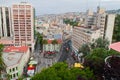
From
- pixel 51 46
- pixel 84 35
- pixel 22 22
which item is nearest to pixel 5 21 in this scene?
pixel 22 22

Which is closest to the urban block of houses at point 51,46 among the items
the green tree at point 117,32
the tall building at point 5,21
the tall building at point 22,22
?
the tall building at point 22,22

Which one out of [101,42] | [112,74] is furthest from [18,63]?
[112,74]

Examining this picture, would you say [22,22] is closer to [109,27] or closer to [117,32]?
[109,27]

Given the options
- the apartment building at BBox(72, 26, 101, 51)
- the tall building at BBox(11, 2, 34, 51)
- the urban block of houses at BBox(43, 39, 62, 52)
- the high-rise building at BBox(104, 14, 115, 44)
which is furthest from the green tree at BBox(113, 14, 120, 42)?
the tall building at BBox(11, 2, 34, 51)

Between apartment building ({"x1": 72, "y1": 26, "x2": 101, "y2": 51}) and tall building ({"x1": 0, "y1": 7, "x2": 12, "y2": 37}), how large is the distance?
62.0 feet

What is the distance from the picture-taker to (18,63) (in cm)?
2741

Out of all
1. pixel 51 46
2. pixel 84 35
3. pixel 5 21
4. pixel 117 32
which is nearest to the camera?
pixel 84 35

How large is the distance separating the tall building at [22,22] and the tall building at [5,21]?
5.14 meters

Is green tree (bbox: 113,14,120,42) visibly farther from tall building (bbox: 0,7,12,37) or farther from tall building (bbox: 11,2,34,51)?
tall building (bbox: 0,7,12,37)

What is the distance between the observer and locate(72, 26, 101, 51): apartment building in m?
36.2

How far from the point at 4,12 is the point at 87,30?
24100 mm

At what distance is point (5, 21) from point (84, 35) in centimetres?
2330

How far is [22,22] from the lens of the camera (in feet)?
154

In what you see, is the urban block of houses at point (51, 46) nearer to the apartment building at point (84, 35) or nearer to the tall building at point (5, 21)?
the apartment building at point (84, 35)
